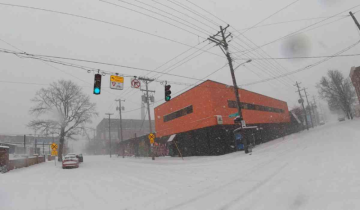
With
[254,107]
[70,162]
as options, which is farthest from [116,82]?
[254,107]

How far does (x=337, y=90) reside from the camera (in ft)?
162

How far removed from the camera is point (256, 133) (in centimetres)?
2756

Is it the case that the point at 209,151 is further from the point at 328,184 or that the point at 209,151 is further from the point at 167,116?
the point at 328,184

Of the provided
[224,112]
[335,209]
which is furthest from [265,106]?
[335,209]

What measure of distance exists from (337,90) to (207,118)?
48.9 m

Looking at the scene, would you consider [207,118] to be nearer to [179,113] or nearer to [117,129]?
[179,113]


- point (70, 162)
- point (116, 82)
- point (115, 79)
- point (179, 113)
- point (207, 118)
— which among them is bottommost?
point (70, 162)

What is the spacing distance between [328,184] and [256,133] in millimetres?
23692

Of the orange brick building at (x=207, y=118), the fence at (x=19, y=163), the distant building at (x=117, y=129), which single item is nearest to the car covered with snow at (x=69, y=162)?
the fence at (x=19, y=163)

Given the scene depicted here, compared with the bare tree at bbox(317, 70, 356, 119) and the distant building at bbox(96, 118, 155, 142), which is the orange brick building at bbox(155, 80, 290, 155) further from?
the distant building at bbox(96, 118, 155, 142)

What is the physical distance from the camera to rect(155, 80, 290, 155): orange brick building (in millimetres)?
20281

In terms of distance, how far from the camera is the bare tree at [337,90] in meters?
48.6

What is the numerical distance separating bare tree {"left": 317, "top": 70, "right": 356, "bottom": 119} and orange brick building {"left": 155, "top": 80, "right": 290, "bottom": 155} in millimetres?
33346

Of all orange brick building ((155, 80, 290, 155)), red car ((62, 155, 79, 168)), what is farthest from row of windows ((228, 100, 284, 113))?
red car ((62, 155, 79, 168))
